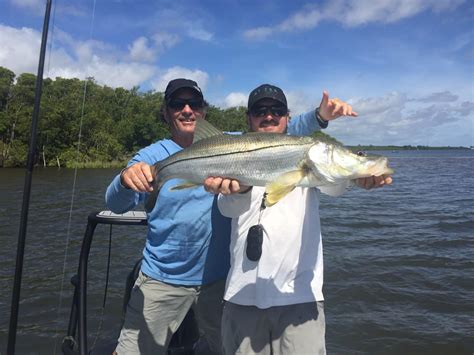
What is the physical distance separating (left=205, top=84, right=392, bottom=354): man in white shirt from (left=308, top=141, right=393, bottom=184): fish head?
0.58 ft

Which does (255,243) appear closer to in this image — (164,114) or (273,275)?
(273,275)

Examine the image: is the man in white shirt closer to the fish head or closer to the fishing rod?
the fish head

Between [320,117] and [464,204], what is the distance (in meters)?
21.7

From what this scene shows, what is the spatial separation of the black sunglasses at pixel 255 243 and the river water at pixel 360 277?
453 cm

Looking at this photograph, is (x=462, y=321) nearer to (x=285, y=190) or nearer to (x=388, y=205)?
(x=285, y=190)

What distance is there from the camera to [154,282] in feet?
13.0

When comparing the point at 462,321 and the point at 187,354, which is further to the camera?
the point at 462,321

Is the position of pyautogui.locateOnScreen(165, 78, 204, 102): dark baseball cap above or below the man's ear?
above

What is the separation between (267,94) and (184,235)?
1.64m

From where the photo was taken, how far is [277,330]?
3.41m

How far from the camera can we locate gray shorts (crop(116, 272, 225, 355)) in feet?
13.0

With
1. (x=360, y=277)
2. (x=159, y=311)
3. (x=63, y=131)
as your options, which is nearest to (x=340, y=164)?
(x=159, y=311)

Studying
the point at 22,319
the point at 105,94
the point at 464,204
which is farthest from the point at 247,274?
the point at 105,94

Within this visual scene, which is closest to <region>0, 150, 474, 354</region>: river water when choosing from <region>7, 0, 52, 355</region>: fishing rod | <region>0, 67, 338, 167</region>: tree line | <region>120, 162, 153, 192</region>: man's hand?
<region>7, 0, 52, 355</region>: fishing rod
